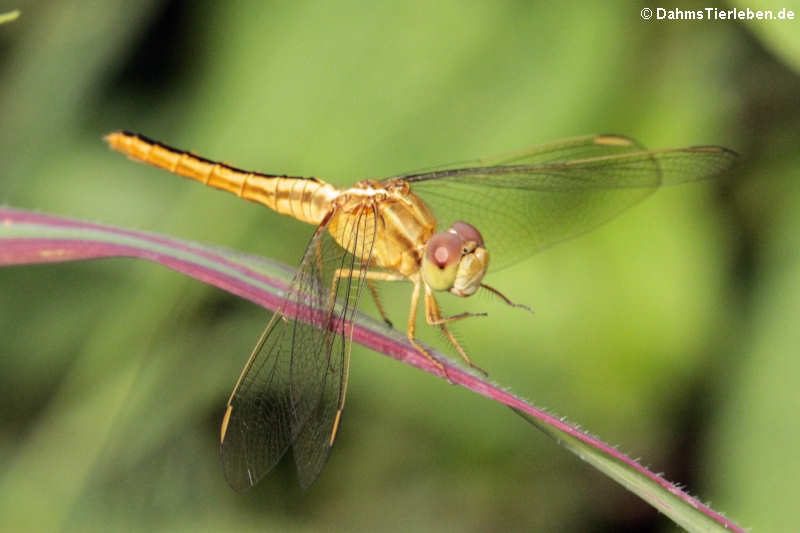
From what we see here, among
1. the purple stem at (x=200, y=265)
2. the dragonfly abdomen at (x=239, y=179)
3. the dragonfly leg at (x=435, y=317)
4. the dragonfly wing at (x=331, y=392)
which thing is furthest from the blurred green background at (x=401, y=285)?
the purple stem at (x=200, y=265)

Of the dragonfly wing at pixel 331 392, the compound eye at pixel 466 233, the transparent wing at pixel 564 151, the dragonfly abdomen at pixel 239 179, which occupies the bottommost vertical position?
the dragonfly wing at pixel 331 392

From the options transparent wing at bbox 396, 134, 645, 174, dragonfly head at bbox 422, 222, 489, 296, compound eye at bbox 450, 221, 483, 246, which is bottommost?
dragonfly head at bbox 422, 222, 489, 296

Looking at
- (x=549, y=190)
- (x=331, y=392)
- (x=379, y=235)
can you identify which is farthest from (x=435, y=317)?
(x=549, y=190)

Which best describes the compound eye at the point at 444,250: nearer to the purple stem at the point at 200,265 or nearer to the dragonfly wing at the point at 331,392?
the dragonfly wing at the point at 331,392

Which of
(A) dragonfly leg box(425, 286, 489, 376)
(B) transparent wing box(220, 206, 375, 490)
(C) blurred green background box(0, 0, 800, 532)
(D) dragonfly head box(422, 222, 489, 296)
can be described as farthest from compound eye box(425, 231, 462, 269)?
(C) blurred green background box(0, 0, 800, 532)

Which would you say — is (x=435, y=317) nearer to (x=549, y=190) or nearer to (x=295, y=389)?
(x=295, y=389)

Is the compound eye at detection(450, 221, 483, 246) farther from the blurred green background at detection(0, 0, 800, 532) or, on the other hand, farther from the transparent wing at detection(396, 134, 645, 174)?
the blurred green background at detection(0, 0, 800, 532)
